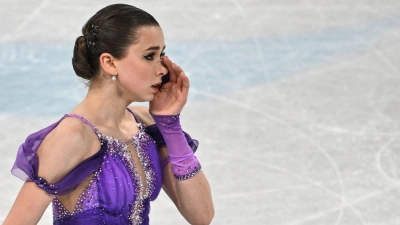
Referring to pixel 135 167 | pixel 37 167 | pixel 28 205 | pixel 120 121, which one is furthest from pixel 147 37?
pixel 28 205

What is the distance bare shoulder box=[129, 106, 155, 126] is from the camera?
288cm

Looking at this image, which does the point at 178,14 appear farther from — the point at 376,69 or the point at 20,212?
the point at 20,212

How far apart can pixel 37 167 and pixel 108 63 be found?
0.42m

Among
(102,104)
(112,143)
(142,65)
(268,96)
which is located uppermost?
(142,65)

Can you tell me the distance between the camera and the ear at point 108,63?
8.43ft

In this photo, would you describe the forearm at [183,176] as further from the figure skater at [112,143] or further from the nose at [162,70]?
the nose at [162,70]

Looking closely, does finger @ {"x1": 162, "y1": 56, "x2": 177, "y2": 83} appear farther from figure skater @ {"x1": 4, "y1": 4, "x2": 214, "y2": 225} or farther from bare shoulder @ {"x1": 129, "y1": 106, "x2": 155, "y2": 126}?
bare shoulder @ {"x1": 129, "y1": 106, "x2": 155, "y2": 126}

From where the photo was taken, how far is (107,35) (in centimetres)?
257

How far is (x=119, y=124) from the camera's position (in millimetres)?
2703

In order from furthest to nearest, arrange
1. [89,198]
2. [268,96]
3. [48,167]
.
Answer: [268,96]
[89,198]
[48,167]

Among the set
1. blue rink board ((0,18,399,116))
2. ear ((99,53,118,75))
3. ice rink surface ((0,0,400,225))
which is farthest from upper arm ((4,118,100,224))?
blue rink board ((0,18,399,116))

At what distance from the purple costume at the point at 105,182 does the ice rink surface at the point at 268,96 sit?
1391mm

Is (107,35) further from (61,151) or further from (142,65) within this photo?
(61,151)

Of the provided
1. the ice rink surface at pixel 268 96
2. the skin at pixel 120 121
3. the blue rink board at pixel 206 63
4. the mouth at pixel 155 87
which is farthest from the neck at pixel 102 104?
the blue rink board at pixel 206 63
